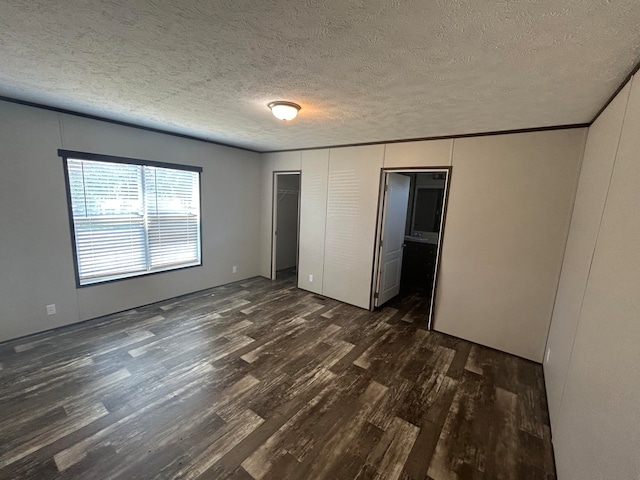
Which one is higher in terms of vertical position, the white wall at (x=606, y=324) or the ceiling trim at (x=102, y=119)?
the ceiling trim at (x=102, y=119)

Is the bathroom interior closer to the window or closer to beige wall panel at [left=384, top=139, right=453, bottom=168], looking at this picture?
beige wall panel at [left=384, top=139, right=453, bottom=168]

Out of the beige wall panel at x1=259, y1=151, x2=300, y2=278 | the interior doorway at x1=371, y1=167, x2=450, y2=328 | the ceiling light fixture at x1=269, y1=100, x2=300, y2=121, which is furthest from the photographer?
the beige wall panel at x1=259, y1=151, x2=300, y2=278

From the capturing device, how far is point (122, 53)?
160cm

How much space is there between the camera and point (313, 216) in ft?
15.3

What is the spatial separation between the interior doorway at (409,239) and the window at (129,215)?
10.00 ft

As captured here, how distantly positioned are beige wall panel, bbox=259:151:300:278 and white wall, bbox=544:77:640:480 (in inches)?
152

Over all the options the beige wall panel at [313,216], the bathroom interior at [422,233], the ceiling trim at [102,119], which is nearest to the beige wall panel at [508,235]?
the bathroom interior at [422,233]

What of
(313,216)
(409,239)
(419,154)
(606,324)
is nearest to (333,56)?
(606,324)

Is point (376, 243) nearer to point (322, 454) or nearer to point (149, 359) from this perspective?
point (322, 454)

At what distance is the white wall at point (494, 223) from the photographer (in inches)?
106

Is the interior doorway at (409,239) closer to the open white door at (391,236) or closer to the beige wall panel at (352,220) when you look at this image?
the open white door at (391,236)

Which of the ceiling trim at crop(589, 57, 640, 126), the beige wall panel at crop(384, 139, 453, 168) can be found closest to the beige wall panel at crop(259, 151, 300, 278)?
the beige wall panel at crop(384, 139, 453, 168)

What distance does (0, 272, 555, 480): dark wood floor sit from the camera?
169cm

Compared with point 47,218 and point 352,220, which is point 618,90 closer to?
point 352,220
